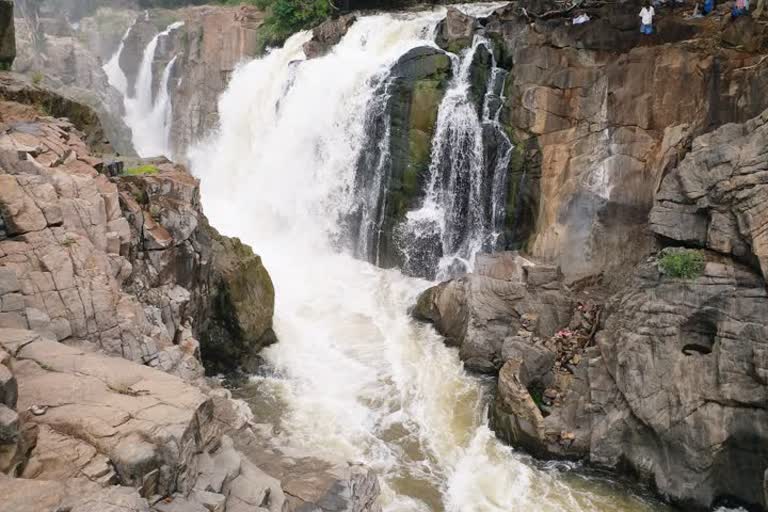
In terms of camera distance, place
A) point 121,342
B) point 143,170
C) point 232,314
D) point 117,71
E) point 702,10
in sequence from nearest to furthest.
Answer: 1. point 121,342
2. point 143,170
3. point 232,314
4. point 702,10
5. point 117,71

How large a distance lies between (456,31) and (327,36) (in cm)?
755

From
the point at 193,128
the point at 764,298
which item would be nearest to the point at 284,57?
the point at 193,128

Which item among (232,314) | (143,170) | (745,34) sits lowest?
(232,314)

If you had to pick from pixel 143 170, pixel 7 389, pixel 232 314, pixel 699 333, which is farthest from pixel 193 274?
pixel 699 333

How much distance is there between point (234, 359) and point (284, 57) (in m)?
18.6

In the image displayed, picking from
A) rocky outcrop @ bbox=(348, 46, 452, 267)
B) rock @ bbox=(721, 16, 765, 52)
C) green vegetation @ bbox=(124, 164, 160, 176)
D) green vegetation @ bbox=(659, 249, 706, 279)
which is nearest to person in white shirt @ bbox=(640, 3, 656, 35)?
rock @ bbox=(721, 16, 765, 52)

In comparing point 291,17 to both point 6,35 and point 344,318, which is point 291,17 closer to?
point 6,35

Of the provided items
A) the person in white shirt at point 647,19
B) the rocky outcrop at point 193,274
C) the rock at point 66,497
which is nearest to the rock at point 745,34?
the person in white shirt at point 647,19

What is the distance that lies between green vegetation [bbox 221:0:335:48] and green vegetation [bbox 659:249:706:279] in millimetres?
23706

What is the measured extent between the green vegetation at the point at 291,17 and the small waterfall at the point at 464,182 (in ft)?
44.3

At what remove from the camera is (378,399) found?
14.5m

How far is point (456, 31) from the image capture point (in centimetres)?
2139

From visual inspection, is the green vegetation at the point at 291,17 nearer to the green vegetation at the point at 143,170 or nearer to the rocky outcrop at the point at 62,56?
the rocky outcrop at the point at 62,56

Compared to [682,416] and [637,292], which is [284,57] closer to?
[637,292]
